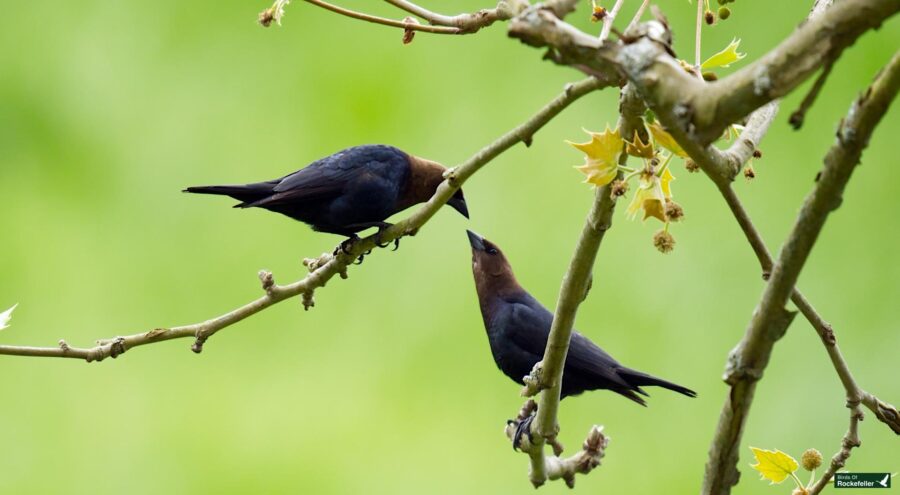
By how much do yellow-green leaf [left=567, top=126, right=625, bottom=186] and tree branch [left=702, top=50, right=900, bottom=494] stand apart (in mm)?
330

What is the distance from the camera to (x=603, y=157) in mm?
1306

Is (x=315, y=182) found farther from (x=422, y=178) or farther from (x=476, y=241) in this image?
(x=476, y=241)

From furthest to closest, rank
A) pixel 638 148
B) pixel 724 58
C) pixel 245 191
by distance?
pixel 245 191 → pixel 724 58 → pixel 638 148

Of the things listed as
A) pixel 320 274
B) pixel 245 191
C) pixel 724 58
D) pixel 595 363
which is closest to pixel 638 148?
pixel 724 58

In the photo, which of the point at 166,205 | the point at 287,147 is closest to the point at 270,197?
the point at 287,147

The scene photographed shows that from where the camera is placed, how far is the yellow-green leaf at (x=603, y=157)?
4.25 feet

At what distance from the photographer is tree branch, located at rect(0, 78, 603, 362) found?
1465 mm

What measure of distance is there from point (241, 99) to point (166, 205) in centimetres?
59

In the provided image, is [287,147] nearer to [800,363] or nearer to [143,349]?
[143,349]

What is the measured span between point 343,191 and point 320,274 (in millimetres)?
841

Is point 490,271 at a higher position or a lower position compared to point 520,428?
higher

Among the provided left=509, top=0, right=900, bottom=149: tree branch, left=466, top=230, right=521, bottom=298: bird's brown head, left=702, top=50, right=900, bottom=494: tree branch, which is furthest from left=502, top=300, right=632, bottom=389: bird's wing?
left=509, top=0, right=900, bottom=149: tree branch

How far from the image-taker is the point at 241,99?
4.42 metres

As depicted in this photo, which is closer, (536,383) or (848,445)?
(848,445)
